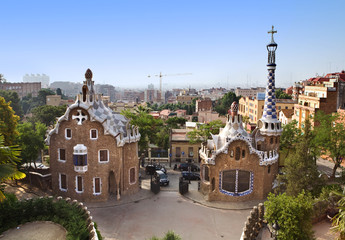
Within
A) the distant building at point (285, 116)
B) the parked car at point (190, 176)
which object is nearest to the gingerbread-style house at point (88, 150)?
the parked car at point (190, 176)

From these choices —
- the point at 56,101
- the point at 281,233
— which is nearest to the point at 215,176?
the point at 281,233

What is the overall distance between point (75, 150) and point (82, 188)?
14.0 feet

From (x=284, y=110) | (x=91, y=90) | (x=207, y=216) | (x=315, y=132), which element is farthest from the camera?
(x=284, y=110)

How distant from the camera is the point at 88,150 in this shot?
102 ft

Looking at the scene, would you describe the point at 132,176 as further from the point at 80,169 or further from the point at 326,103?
the point at 326,103

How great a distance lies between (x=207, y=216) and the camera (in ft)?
93.4

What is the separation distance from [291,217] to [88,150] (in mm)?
20597

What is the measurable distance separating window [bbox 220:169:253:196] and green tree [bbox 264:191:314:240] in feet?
37.3

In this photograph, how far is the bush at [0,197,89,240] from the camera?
2120cm

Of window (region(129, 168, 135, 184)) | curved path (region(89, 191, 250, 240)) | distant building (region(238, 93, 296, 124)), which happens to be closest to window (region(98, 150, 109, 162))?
window (region(129, 168, 135, 184))

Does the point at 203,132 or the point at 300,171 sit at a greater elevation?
the point at 203,132

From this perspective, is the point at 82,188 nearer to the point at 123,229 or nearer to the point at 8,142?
the point at 123,229

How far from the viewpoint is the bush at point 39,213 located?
2120 cm

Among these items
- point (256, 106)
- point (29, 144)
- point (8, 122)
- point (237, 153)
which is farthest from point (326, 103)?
point (8, 122)
